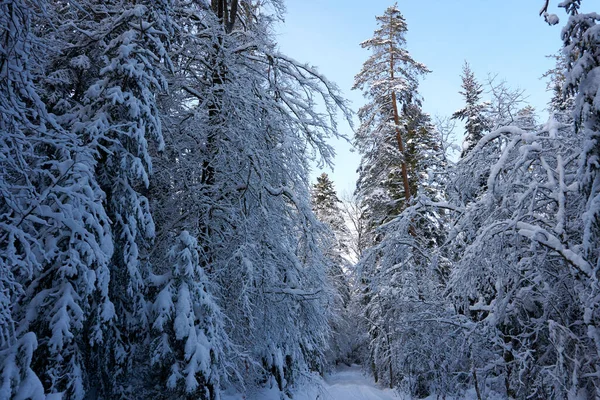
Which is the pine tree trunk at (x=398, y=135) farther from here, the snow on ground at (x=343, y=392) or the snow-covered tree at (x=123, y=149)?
the snow-covered tree at (x=123, y=149)

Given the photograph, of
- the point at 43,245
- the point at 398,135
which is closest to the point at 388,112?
the point at 398,135

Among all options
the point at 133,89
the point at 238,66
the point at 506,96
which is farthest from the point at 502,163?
the point at 133,89

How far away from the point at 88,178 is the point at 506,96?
29.1 ft

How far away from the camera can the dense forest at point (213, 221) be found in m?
3.90

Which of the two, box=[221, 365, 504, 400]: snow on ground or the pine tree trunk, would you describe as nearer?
box=[221, 365, 504, 400]: snow on ground

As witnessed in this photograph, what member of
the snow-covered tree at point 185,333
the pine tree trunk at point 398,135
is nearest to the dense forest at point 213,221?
the snow-covered tree at point 185,333

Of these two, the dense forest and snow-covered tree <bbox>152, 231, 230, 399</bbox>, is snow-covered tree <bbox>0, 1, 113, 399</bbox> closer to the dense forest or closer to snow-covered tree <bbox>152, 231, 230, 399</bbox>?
the dense forest

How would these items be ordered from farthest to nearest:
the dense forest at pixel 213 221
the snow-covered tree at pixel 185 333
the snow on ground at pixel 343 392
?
the snow on ground at pixel 343 392
the snow-covered tree at pixel 185 333
the dense forest at pixel 213 221

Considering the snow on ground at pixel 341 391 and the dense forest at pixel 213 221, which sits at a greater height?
the dense forest at pixel 213 221

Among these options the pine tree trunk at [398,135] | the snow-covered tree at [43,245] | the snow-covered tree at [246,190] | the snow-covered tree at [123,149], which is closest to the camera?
the snow-covered tree at [43,245]

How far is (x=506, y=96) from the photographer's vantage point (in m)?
8.68

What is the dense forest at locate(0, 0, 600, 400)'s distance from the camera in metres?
3.90

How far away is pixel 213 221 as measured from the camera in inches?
261

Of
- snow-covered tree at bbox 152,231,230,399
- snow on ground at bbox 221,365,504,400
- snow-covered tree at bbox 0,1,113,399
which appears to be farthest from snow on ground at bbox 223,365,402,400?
snow-covered tree at bbox 0,1,113,399
